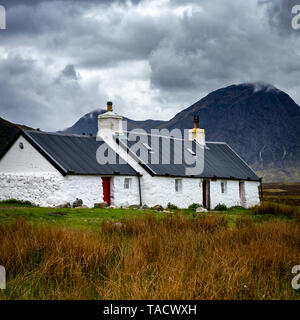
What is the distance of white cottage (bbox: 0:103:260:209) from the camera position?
22250mm

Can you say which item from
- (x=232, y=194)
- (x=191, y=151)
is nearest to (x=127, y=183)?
(x=191, y=151)

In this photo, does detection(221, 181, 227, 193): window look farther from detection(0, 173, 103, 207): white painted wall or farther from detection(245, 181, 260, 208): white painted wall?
detection(0, 173, 103, 207): white painted wall

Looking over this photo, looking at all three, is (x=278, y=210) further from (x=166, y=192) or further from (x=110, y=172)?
(x=110, y=172)

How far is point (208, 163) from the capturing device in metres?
30.8

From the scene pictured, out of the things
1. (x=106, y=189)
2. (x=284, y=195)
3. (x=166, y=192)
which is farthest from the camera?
(x=284, y=195)

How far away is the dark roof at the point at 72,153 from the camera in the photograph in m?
22.4

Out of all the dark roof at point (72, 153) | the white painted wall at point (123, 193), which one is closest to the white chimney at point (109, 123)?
the dark roof at point (72, 153)

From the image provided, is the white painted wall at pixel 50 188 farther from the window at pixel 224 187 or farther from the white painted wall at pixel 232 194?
the window at pixel 224 187

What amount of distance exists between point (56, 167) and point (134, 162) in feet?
19.3

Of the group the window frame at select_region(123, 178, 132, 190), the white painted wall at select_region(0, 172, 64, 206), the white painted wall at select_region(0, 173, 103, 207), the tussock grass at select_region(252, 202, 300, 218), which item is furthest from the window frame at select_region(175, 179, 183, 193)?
the white painted wall at select_region(0, 172, 64, 206)

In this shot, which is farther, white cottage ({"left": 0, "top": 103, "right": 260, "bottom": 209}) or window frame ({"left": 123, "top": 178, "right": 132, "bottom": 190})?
window frame ({"left": 123, "top": 178, "right": 132, "bottom": 190})

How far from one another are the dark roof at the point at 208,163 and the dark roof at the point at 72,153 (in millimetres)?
1503

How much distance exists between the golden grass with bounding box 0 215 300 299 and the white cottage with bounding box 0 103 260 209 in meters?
12.6

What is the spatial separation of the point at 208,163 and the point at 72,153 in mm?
10523
